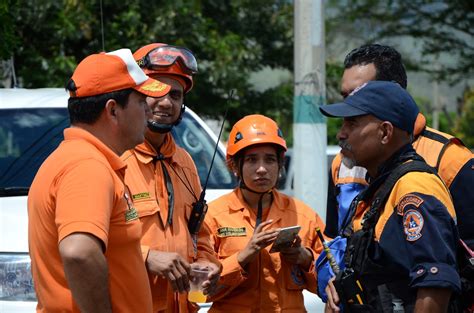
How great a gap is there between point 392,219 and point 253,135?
65.9 inches

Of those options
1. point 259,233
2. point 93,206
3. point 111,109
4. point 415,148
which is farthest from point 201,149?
point 93,206

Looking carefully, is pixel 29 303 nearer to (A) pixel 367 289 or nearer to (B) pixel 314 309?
(B) pixel 314 309

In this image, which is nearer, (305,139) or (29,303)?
(29,303)

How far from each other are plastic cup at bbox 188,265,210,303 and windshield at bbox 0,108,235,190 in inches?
65.9

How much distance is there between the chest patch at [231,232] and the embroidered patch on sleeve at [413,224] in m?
1.62

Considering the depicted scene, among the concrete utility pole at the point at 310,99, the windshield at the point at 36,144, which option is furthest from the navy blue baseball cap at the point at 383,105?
the concrete utility pole at the point at 310,99

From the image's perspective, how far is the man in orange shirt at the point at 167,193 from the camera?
420 cm

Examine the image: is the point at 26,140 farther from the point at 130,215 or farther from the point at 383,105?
the point at 383,105

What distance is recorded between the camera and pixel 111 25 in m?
11.8

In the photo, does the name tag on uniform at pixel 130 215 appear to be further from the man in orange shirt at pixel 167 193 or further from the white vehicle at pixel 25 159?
the white vehicle at pixel 25 159

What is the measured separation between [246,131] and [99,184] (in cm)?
199

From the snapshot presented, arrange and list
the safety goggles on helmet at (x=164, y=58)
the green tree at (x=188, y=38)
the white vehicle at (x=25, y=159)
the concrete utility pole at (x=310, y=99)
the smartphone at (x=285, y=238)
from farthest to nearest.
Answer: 1. the green tree at (x=188, y=38)
2. the concrete utility pole at (x=310, y=99)
3. the white vehicle at (x=25, y=159)
4. the safety goggles on helmet at (x=164, y=58)
5. the smartphone at (x=285, y=238)

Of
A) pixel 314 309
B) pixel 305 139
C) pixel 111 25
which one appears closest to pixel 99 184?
pixel 314 309

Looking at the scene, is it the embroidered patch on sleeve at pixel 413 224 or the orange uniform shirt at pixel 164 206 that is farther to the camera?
the orange uniform shirt at pixel 164 206
